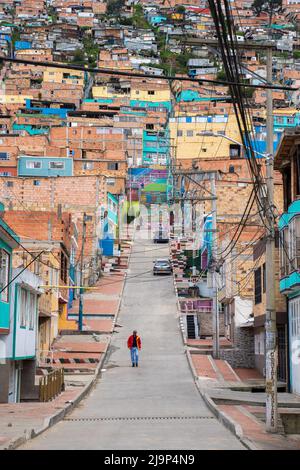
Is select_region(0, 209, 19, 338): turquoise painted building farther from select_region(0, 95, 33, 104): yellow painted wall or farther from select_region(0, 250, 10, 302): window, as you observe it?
select_region(0, 95, 33, 104): yellow painted wall

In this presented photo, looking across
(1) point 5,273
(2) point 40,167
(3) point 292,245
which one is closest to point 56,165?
(2) point 40,167

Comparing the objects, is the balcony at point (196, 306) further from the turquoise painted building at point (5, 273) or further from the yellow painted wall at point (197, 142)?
the yellow painted wall at point (197, 142)

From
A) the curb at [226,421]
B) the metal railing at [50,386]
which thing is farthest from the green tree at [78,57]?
the metal railing at [50,386]

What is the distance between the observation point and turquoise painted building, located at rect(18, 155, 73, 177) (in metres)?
84.0

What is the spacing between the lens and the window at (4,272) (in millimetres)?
26203

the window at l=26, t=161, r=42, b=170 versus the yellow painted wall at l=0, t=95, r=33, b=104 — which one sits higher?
the yellow painted wall at l=0, t=95, r=33, b=104

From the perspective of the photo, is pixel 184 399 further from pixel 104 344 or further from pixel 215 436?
pixel 104 344

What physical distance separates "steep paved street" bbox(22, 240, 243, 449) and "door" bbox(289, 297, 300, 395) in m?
3.64

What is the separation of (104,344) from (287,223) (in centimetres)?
1619

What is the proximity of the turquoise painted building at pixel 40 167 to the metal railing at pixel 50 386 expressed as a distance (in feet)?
183

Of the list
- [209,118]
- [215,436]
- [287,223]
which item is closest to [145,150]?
[209,118]

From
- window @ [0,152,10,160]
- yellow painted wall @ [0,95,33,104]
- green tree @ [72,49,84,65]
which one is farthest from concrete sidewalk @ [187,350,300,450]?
green tree @ [72,49,84,65]

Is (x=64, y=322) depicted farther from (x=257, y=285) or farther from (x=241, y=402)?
(x=241, y=402)

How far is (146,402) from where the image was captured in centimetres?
2612
